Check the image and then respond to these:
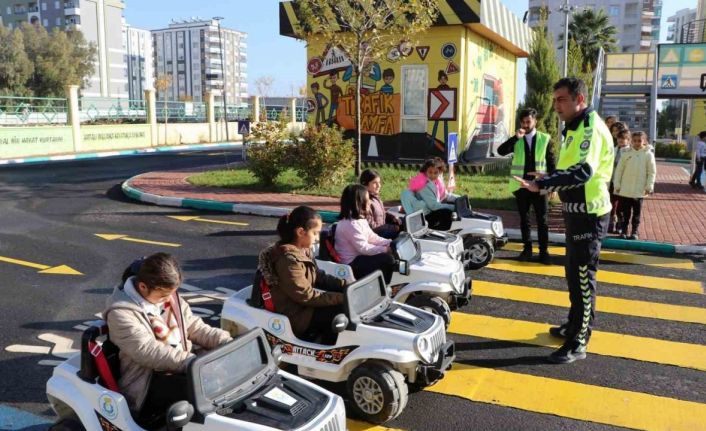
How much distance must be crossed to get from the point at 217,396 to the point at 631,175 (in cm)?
809

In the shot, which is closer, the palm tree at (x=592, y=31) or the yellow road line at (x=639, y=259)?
the yellow road line at (x=639, y=259)

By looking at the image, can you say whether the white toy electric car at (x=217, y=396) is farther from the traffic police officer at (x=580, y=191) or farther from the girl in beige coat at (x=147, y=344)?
the traffic police officer at (x=580, y=191)

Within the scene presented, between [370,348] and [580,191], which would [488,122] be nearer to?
[580,191]

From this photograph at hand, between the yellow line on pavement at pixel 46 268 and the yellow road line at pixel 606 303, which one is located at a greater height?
the yellow line on pavement at pixel 46 268

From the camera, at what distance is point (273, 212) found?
11875 millimetres

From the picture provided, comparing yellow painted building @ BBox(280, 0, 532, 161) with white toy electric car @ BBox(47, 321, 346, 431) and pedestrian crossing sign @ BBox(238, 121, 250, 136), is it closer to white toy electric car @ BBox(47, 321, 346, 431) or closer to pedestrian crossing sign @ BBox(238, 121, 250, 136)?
pedestrian crossing sign @ BBox(238, 121, 250, 136)

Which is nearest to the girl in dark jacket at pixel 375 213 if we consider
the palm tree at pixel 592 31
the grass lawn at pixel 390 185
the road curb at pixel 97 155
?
the grass lawn at pixel 390 185

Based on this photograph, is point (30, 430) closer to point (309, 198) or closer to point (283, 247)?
point (283, 247)

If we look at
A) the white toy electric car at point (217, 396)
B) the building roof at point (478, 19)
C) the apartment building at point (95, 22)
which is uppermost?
the apartment building at point (95, 22)

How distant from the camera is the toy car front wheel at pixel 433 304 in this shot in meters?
5.29

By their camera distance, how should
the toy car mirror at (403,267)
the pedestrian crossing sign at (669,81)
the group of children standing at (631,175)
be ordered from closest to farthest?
the toy car mirror at (403,267) → the group of children standing at (631,175) → the pedestrian crossing sign at (669,81)

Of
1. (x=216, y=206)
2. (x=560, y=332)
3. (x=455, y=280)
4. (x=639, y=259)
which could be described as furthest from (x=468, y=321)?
(x=216, y=206)

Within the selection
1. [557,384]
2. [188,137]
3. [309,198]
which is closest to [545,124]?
[309,198]

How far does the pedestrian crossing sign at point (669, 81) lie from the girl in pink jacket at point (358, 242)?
17.3 meters
